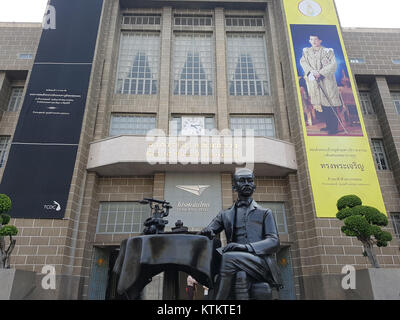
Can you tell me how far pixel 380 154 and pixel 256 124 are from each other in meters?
7.72

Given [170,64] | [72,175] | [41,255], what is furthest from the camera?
[170,64]

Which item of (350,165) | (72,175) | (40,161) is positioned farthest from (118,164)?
(350,165)

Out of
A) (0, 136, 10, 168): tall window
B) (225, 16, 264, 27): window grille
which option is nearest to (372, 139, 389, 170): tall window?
(225, 16, 264, 27): window grille

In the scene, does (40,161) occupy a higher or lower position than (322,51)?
lower

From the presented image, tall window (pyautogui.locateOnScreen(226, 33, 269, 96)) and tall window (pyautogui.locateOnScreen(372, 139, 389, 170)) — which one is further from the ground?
tall window (pyautogui.locateOnScreen(226, 33, 269, 96))

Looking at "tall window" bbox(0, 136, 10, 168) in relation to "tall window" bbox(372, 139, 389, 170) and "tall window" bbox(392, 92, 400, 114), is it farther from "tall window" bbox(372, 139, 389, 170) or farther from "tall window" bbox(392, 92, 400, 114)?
"tall window" bbox(392, 92, 400, 114)

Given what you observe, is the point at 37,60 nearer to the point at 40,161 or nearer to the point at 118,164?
the point at 40,161

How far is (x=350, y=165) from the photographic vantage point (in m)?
13.0

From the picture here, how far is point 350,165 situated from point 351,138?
61.1 inches

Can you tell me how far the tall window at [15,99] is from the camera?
53.4 feet

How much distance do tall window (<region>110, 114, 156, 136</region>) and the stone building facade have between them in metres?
0.07

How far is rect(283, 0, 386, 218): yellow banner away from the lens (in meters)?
12.6

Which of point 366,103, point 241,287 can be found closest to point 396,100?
point 366,103

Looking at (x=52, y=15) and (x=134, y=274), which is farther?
(x=52, y=15)
